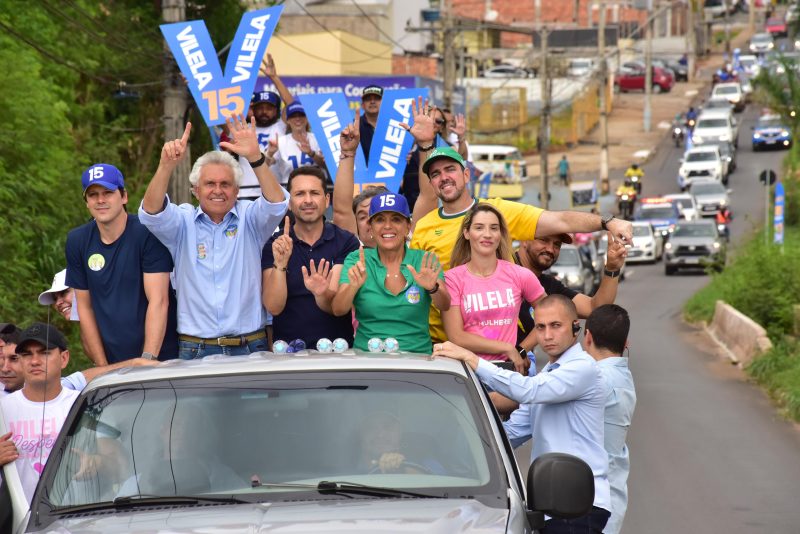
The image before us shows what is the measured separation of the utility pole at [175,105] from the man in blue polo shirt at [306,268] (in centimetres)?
1067

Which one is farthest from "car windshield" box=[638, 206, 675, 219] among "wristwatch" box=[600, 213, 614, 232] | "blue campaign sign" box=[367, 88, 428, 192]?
"wristwatch" box=[600, 213, 614, 232]

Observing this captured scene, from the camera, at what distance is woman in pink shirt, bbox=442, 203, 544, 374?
763 cm

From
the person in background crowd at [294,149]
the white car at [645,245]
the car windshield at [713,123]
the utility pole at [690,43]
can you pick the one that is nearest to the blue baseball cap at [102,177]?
the person in background crowd at [294,149]

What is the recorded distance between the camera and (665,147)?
79375 mm

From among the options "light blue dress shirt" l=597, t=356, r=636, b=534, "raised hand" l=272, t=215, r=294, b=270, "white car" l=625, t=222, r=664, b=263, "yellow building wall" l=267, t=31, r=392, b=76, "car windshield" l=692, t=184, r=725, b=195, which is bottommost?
"white car" l=625, t=222, r=664, b=263

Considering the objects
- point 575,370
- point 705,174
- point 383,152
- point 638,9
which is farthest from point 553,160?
point 575,370

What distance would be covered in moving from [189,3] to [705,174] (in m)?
39.6

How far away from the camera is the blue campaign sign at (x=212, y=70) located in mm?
11805

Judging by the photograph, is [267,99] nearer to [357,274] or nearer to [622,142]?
[357,274]

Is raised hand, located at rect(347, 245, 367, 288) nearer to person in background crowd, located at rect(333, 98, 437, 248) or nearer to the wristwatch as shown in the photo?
the wristwatch

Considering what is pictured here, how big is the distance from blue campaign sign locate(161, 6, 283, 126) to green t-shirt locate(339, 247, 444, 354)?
440 centimetres

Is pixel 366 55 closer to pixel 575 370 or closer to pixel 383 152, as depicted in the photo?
pixel 383 152

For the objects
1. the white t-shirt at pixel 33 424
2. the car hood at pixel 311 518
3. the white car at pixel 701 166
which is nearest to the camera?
the car hood at pixel 311 518

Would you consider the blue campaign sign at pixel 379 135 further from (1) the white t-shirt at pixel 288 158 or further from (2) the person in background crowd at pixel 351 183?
(2) the person in background crowd at pixel 351 183
